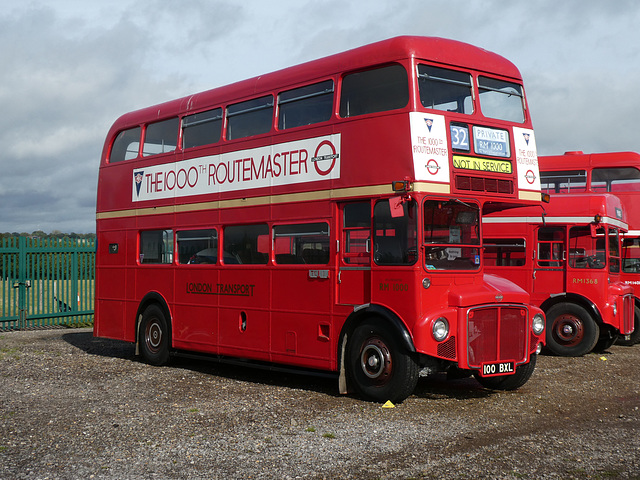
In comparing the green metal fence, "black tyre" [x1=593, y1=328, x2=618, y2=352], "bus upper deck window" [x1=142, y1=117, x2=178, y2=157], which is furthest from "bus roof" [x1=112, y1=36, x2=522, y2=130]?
the green metal fence

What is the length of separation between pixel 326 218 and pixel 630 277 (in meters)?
9.83

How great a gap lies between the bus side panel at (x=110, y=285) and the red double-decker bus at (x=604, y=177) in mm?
9588

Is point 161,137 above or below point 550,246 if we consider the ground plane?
above

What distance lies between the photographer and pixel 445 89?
29.9 ft

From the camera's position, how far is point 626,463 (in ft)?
20.5

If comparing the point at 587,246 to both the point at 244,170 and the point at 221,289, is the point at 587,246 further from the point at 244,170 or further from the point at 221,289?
the point at 221,289

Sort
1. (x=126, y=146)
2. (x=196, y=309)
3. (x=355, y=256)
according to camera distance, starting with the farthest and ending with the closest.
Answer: (x=126, y=146) → (x=196, y=309) → (x=355, y=256)

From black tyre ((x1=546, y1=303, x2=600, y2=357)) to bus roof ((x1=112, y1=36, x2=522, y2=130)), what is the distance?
6066mm

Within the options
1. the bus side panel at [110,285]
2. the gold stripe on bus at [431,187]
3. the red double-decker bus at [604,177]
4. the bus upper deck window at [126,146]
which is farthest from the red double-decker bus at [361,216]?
the red double-decker bus at [604,177]

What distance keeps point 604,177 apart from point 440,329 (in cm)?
1018

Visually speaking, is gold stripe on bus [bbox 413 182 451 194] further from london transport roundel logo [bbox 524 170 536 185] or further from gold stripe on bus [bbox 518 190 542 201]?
london transport roundel logo [bbox 524 170 536 185]

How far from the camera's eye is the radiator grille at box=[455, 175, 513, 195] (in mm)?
8953

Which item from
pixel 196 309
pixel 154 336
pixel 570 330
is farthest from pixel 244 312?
pixel 570 330

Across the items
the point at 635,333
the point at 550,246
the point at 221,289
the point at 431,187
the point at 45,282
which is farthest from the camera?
the point at 45,282
